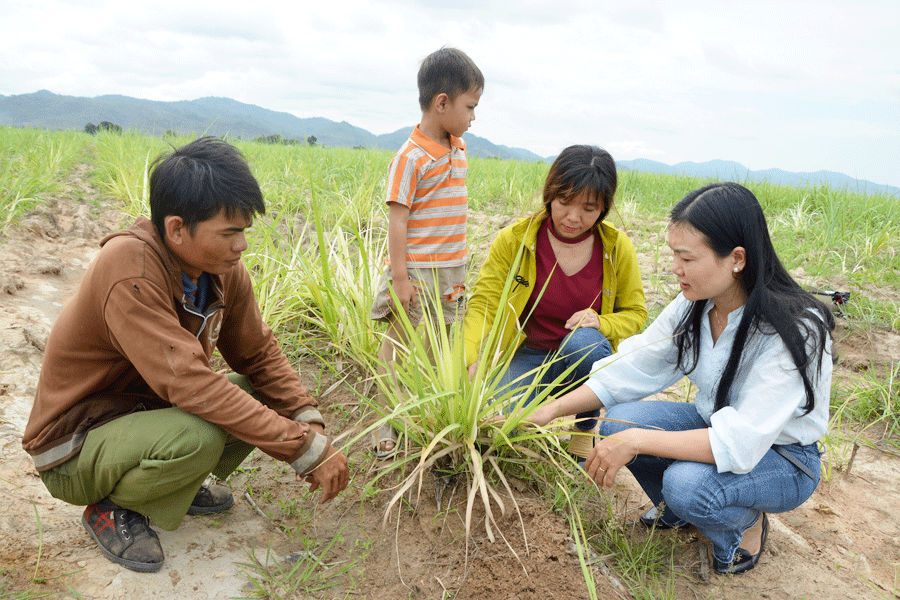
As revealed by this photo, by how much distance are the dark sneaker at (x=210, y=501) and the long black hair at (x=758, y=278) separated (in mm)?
1693

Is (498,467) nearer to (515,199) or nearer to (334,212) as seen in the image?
(334,212)

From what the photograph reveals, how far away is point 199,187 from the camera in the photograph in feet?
4.84

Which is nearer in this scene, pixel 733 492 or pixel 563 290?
pixel 733 492

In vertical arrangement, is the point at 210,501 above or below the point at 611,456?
below

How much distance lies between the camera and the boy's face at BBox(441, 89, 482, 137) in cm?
234

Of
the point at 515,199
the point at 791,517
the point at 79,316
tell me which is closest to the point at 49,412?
the point at 79,316

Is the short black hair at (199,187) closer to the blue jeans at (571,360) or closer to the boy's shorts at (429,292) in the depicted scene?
the boy's shorts at (429,292)

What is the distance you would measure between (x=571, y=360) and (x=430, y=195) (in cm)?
→ 89

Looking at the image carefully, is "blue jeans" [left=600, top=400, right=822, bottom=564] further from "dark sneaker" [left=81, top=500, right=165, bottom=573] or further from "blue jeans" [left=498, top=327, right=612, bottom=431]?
"dark sneaker" [left=81, top=500, right=165, bottom=573]

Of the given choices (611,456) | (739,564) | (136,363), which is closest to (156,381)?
(136,363)

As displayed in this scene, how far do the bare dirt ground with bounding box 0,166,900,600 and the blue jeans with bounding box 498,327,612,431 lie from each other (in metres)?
0.43

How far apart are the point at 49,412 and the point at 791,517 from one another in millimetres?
2529

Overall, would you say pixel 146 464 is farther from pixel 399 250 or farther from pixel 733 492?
pixel 733 492

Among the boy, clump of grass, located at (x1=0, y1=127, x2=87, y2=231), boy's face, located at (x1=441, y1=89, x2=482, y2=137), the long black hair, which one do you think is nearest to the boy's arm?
the boy
